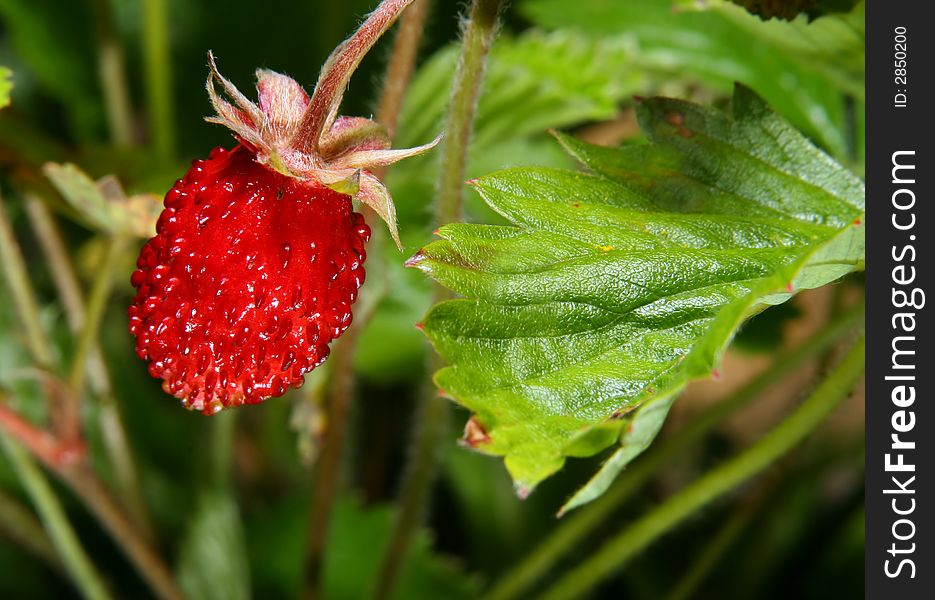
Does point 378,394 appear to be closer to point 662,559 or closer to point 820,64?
point 662,559

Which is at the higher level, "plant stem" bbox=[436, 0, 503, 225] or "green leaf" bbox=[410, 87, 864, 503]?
"plant stem" bbox=[436, 0, 503, 225]

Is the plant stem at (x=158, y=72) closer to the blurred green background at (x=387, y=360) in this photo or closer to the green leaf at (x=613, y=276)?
the blurred green background at (x=387, y=360)

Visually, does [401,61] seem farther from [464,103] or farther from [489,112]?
[489,112]

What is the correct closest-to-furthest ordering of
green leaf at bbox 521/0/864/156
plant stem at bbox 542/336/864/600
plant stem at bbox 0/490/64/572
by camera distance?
1. plant stem at bbox 542/336/864/600
2. plant stem at bbox 0/490/64/572
3. green leaf at bbox 521/0/864/156

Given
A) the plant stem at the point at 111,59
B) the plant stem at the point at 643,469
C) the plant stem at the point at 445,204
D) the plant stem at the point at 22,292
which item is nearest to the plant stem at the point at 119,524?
the plant stem at the point at 22,292

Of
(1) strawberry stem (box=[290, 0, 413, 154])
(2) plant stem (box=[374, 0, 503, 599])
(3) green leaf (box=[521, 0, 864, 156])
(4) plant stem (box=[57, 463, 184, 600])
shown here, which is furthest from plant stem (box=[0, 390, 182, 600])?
(3) green leaf (box=[521, 0, 864, 156])

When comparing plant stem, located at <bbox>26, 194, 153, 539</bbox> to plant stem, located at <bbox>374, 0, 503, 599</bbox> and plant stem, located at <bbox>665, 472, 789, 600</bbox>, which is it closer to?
plant stem, located at <bbox>374, 0, 503, 599</bbox>

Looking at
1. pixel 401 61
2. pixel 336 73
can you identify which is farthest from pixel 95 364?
pixel 336 73

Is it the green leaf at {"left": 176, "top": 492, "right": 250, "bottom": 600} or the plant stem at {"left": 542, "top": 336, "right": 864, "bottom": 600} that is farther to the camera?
the green leaf at {"left": 176, "top": 492, "right": 250, "bottom": 600}
